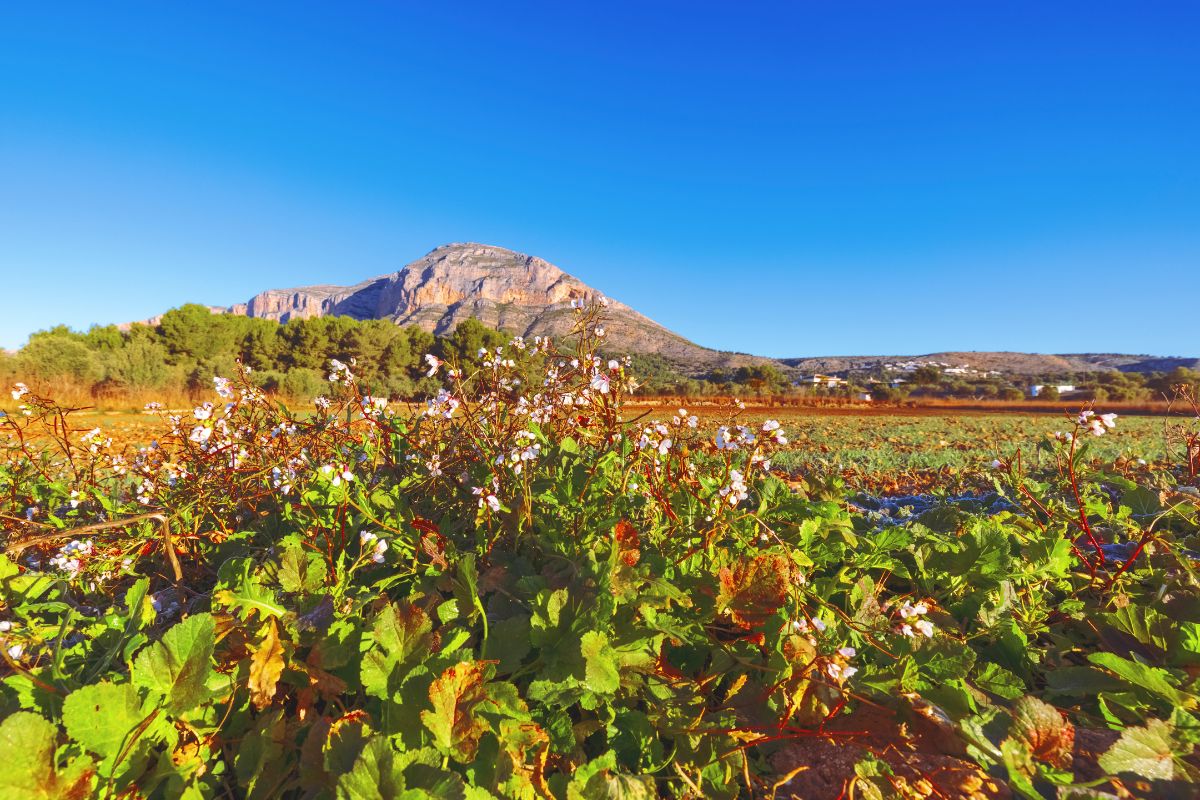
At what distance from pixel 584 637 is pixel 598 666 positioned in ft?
0.25

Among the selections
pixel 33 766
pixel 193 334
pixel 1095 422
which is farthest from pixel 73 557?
pixel 193 334

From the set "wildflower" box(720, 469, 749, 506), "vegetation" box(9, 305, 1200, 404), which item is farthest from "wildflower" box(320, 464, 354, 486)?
"vegetation" box(9, 305, 1200, 404)

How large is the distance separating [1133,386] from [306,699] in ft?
188

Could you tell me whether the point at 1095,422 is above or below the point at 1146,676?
above

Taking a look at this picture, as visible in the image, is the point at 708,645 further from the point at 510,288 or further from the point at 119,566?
the point at 510,288

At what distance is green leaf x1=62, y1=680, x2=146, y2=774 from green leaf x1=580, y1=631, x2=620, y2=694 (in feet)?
3.30

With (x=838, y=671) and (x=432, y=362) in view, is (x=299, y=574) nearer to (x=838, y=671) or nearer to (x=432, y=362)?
(x=432, y=362)

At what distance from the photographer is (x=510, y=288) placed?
125 m

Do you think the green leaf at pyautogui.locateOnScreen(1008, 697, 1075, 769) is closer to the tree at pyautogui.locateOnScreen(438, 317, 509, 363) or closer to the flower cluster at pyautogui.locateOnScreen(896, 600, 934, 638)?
the flower cluster at pyautogui.locateOnScreen(896, 600, 934, 638)

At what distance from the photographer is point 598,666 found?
1.36 meters

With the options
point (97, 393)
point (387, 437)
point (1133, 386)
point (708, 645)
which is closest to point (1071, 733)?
point (708, 645)

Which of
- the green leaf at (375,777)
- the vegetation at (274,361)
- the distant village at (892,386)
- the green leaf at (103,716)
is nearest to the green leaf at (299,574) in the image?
the green leaf at (103,716)

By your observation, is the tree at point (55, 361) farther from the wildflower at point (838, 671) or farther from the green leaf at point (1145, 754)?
the green leaf at point (1145, 754)

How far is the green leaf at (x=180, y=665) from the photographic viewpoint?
1290mm
